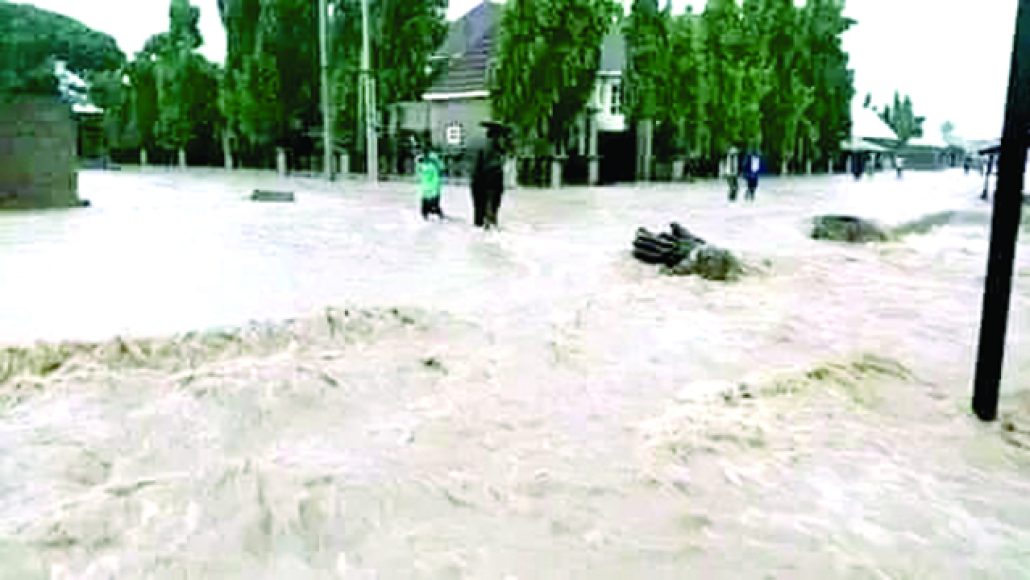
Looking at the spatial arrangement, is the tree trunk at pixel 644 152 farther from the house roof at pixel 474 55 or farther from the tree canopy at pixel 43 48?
the tree canopy at pixel 43 48

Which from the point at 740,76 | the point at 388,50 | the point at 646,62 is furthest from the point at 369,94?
the point at 740,76

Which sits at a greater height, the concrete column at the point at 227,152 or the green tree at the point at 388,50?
the green tree at the point at 388,50

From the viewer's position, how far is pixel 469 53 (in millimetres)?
45188

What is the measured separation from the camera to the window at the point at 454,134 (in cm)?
4272

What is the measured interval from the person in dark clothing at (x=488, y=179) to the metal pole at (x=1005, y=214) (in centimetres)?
1235

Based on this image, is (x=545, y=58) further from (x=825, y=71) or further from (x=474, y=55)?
(x=825, y=71)

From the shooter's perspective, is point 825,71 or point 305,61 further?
point 825,71

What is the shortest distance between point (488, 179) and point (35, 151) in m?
10.2

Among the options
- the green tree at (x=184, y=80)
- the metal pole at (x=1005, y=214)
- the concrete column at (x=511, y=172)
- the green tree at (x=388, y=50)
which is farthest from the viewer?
the green tree at (x=184, y=80)

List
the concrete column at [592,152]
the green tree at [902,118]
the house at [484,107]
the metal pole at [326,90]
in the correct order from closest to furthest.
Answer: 1. the metal pole at [326,90]
2. the concrete column at [592,152]
3. the house at [484,107]
4. the green tree at [902,118]

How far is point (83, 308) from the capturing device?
31.7 feet

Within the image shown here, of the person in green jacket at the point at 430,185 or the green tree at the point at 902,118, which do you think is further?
the green tree at the point at 902,118

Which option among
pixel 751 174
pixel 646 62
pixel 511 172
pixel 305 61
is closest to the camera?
pixel 751 174

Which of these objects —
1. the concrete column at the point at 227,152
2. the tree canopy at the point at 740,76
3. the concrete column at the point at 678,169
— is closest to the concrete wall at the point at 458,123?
the tree canopy at the point at 740,76
